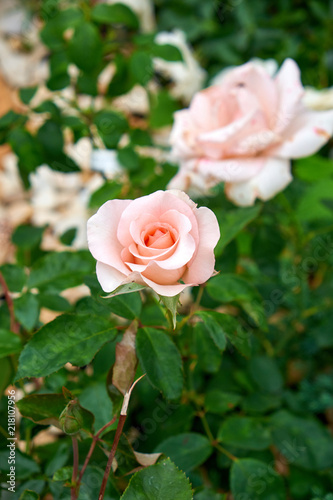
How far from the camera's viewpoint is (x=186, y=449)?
62 centimetres

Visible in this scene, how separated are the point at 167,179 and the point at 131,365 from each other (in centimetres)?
46

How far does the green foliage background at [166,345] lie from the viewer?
0.49 metres

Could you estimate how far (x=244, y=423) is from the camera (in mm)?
695

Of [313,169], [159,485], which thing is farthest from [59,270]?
[313,169]

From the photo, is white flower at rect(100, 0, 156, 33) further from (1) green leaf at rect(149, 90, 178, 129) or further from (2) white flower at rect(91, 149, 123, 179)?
(2) white flower at rect(91, 149, 123, 179)

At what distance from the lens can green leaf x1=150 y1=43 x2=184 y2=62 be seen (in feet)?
2.92

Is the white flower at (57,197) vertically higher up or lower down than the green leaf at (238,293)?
lower down

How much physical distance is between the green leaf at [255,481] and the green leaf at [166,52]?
2.32 feet

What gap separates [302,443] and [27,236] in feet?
2.10

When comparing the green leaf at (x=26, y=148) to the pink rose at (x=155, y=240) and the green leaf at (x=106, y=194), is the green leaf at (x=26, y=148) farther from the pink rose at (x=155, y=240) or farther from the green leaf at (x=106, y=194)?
the pink rose at (x=155, y=240)

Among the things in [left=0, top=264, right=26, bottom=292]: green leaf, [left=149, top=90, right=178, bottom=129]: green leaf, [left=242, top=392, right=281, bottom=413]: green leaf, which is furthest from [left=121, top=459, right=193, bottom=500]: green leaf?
[left=149, top=90, right=178, bottom=129]: green leaf

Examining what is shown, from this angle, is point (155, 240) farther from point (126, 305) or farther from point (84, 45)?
point (84, 45)

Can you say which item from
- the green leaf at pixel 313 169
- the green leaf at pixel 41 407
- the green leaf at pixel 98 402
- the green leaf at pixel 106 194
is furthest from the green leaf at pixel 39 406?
the green leaf at pixel 313 169

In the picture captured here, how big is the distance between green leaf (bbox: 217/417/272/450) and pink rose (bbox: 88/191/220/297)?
33 centimetres
